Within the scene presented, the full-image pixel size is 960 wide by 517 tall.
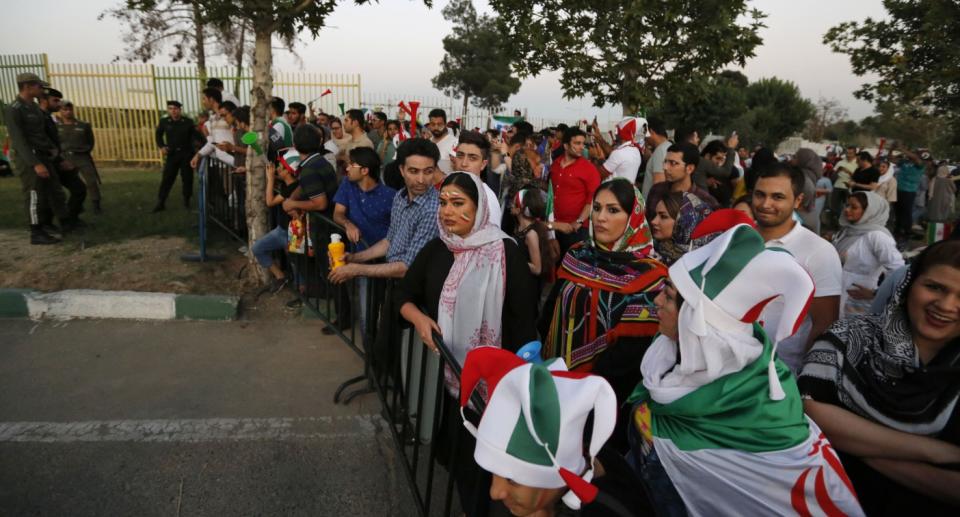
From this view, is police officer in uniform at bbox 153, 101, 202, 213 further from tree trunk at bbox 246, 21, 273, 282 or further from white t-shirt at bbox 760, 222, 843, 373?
white t-shirt at bbox 760, 222, 843, 373

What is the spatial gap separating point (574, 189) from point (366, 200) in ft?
7.59

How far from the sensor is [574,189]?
18.3ft

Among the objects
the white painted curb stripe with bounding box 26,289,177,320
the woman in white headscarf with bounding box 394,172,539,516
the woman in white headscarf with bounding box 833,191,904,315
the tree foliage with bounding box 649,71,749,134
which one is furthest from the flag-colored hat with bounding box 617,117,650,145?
the tree foliage with bounding box 649,71,749,134

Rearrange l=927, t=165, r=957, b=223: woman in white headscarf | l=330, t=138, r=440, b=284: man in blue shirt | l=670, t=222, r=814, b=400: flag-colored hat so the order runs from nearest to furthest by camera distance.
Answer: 1. l=670, t=222, r=814, b=400: flag-colored hat
2. l=330, t=138, r=440, b=284: man in blue shirt
3. l=927, t=165, r=957, b=223: woman in white headscarf

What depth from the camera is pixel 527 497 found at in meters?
1.24

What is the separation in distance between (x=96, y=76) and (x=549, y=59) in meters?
12.9

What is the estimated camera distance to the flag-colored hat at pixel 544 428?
1158 mm

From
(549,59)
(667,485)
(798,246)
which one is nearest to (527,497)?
(667,485)

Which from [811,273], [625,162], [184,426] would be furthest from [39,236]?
[811,273]

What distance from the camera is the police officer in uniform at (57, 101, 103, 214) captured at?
27.0ft

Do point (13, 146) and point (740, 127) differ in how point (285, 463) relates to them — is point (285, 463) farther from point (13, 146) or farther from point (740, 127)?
point (740, 127)

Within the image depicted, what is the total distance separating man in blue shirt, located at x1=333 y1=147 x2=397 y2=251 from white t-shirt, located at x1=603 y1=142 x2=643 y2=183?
9.89 ft

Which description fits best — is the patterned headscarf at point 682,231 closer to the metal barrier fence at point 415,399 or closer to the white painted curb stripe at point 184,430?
the metal barrier fence at point 415,399

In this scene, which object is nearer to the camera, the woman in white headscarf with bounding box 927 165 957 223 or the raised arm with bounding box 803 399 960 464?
the raised arm with bounding box 803 399 960 464
